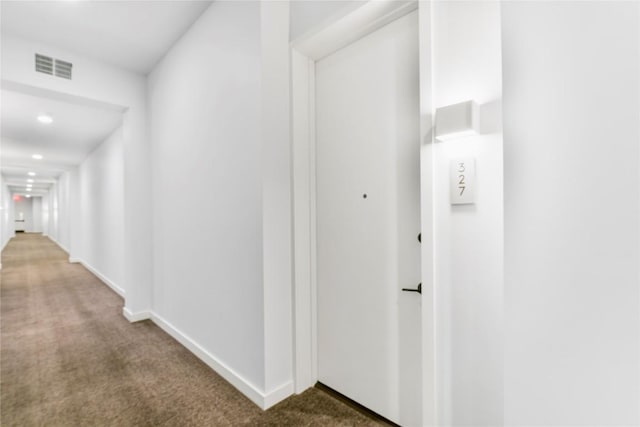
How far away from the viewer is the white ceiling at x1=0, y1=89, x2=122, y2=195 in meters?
3.92

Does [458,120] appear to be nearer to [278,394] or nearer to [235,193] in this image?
[235,193]

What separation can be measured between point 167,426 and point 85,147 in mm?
6577

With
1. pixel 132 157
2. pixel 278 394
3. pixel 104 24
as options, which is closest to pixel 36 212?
pixel 132 157

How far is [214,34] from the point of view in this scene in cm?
234

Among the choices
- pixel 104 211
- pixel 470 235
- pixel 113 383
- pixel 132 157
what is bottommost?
pixel 113 383

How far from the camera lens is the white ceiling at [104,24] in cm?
234

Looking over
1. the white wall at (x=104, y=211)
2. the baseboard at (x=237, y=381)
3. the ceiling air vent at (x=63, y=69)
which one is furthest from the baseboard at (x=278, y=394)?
the white wall at (x=104, y=211)

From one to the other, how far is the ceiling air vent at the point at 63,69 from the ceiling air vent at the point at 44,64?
0.05m

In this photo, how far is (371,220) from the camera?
69.4 inches

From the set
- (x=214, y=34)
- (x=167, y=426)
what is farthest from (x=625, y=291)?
(x=214, y=34)

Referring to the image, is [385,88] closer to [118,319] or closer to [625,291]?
[625,291]

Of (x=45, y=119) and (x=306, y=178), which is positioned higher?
(x=45, y=119)

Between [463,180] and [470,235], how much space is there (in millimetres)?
245

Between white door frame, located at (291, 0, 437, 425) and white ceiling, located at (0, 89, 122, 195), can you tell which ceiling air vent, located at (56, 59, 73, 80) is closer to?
white ceiling, located at (0, 89, 122, 195)
